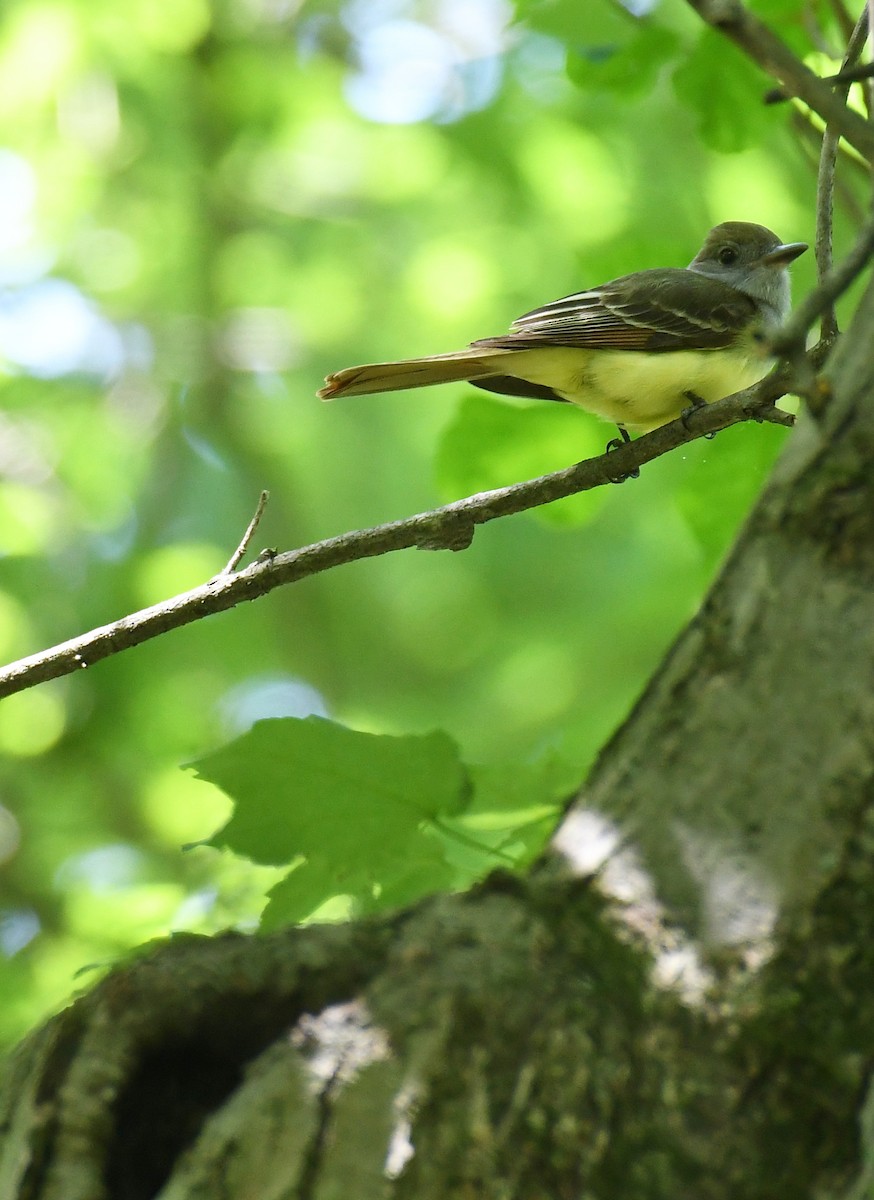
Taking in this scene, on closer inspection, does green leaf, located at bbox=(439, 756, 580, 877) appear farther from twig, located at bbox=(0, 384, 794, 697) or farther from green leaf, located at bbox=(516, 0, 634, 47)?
green leaf, located at bbox=(516, 0, 634, 47)

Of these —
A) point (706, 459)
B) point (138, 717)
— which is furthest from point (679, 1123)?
point (138, 717)

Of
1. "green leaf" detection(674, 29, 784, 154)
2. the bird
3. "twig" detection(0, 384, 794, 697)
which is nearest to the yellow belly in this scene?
the bird

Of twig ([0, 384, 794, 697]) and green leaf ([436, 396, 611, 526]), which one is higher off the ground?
twig ([0, 384, 794, 697])

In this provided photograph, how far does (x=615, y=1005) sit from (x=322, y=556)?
2012 millimetres

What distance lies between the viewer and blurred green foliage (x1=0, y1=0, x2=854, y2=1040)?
9484 mm

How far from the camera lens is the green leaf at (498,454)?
15.5 ft

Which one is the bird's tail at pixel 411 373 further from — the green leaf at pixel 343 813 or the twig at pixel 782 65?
the twig at pixel 782 65

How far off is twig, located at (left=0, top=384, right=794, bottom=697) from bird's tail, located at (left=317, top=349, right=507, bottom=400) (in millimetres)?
1144

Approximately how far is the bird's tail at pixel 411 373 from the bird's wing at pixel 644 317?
10cm

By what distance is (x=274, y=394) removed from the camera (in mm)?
12305

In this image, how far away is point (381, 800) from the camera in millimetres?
2703

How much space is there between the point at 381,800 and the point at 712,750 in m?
1.06

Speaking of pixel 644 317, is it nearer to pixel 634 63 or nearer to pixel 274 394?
pixel 634 63

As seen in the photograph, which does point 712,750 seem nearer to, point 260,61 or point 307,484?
point 307,484
